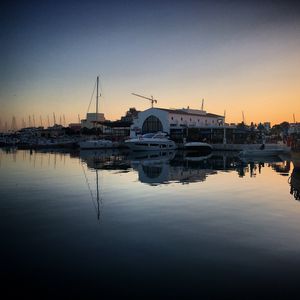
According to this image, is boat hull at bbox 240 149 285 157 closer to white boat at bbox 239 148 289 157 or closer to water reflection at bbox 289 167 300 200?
white boat at bbox 239 148 289 157

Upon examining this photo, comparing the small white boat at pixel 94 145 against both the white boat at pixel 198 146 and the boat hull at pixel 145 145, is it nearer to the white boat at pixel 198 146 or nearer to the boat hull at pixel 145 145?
the boat hull at pixel 145 145

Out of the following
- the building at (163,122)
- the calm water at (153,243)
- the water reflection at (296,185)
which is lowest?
the water reflection at (296,185)

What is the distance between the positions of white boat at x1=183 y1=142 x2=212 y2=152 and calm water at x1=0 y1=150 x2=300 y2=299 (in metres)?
49.1

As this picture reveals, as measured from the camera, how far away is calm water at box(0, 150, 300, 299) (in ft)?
24.9

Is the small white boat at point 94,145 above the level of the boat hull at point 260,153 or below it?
above

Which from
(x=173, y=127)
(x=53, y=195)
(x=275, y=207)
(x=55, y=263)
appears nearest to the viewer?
(x=55, y=263)

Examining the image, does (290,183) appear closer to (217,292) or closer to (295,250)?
(295,250)

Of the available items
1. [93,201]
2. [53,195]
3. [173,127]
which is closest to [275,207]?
[93,201]

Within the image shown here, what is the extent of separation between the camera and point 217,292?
7223 mm

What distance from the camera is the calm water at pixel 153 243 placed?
7.60 m

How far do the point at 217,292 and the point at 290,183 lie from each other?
19439 millimetres

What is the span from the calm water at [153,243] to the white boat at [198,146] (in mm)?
49111

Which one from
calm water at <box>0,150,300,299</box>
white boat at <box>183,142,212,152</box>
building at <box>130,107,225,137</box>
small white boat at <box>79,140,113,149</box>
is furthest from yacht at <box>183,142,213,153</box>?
calm water at <box>0,150,300,299</box>

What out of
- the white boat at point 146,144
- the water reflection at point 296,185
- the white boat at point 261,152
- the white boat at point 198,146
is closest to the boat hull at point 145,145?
the white boat at point 146,144
